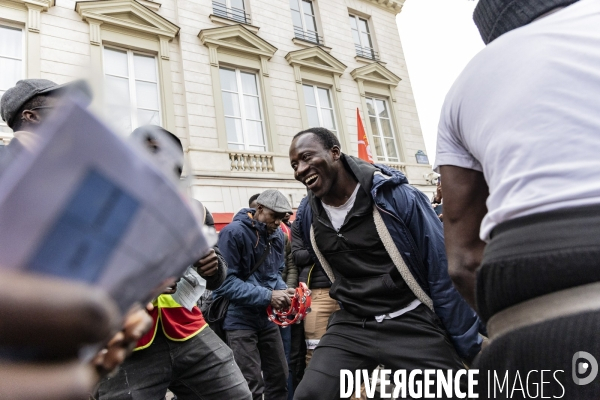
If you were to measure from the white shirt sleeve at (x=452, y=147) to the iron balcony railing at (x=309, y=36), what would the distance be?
37.8ft

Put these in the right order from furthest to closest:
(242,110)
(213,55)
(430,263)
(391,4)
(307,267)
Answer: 1. (391,4)
2. (242,110)
3. (213,55)
4. (307,267)
5. (430,263)

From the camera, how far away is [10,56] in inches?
302

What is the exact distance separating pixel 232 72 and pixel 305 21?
361 centimetres

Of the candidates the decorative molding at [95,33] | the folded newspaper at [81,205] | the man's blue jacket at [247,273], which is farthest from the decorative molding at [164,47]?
the folded newspaper at [81,205]

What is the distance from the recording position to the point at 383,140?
12875 millimetres

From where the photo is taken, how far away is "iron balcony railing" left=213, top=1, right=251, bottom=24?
10617mm

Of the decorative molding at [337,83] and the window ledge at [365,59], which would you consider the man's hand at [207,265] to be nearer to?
the decorative molding at [337,83]

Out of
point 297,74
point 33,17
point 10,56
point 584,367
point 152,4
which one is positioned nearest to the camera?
point 584,367

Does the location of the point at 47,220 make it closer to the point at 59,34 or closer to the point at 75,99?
the point at 75,99

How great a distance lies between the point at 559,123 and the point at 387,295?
173 centimetres

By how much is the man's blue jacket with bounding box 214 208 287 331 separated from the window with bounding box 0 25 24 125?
21.2 ft

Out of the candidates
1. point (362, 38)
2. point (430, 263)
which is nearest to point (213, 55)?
point (362, 38)

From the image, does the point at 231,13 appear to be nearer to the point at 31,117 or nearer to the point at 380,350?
the point at 380,350

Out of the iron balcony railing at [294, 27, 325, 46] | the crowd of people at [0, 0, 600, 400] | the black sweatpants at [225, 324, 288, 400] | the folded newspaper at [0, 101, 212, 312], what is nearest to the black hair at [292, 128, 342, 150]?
the crowd of people at [0, 0, 600, 400]
